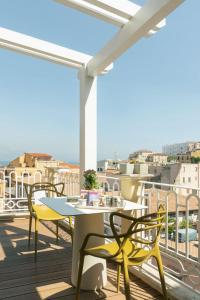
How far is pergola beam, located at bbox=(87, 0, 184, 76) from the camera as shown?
2.13 meters

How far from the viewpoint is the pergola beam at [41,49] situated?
3.26 m

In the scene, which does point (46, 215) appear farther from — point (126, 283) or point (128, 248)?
point (126, 283)

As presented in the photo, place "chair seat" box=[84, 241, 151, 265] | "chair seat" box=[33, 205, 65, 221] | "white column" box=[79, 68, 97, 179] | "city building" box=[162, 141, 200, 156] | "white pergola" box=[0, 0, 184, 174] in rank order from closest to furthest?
"chair seat" box=[84, 241, 151, 265] < "white pergola" box=[0, 0, 184, 174] < "chair seat" box=[33, 205, 65, 221] < "white column" box=[79, 68, 97, 179] < "city building" box=[162, 141, 200, 156]

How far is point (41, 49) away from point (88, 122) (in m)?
1.20

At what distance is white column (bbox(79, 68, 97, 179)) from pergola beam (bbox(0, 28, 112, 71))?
19 centimetres

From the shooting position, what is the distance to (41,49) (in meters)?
3.43

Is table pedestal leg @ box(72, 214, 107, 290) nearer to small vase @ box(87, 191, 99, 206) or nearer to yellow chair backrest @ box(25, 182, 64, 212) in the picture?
small vase @ box(87, 191, 99, 206)

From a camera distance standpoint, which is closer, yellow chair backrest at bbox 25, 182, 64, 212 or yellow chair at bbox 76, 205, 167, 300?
yellow chair at bbox 76, 205, 167, 300

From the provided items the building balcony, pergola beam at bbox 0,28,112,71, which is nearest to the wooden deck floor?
the building balcony

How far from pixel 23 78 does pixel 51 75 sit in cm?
183

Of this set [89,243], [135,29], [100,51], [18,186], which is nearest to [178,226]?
[89,243]

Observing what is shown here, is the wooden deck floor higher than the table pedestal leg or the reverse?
the reverse

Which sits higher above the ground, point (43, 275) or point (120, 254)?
point (120, 254)

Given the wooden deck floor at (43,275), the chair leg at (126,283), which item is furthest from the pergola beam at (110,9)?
the wooden deck floor at (43,275)
